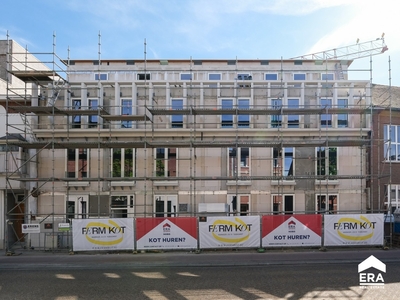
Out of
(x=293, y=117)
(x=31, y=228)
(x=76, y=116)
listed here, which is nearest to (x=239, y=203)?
(x=293, y=117)

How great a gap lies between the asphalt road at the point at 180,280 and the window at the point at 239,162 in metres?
5.28

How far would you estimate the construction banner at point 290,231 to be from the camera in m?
14.5

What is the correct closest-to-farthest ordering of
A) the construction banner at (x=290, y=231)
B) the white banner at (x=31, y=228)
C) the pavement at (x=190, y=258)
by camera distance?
the pavement at (x=190, y=258), the construction banner at (x=290, y=231), the white banner at (x=31, y=228)

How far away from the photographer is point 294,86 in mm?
18062

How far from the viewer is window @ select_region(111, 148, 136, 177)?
17578mm

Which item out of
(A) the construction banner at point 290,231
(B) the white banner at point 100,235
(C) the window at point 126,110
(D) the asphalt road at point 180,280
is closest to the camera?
(D) the asphalt road at point 180,280

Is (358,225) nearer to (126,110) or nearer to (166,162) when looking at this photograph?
(166,162)

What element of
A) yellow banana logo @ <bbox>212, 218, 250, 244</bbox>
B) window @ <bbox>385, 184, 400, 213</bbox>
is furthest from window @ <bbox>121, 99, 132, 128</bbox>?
window @ <bbox>385, 184, 400, 213</bbox>

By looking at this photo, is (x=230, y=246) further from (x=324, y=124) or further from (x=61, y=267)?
(x=324, y=124)

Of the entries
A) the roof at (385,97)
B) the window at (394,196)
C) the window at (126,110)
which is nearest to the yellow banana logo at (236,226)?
the window at (126,110)

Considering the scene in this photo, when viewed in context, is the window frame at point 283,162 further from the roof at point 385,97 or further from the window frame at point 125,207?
the window frame at point 125,207

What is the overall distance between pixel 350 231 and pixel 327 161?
441cm

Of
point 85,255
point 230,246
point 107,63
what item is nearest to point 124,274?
point 85,255

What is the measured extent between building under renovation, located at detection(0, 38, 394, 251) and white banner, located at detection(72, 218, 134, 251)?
7.92 feet
